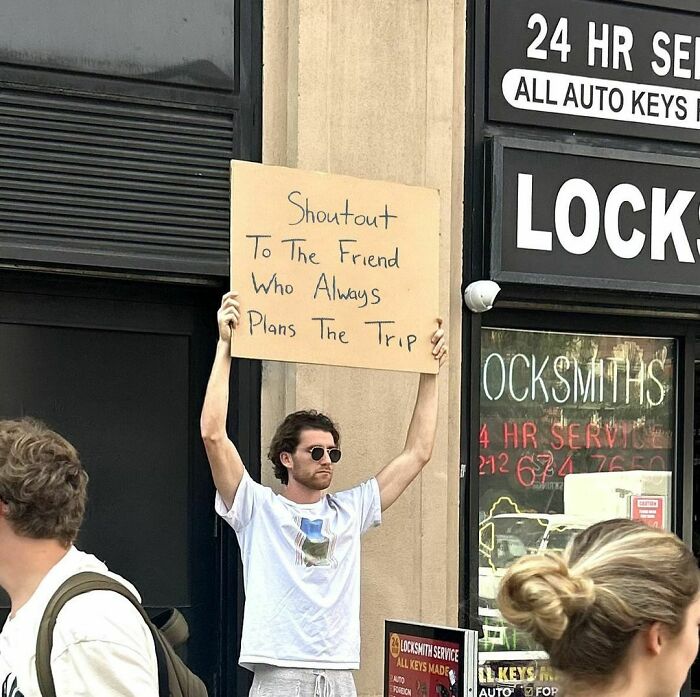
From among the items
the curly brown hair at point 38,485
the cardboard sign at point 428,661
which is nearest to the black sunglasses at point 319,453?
the cardboard sign at point 428,661

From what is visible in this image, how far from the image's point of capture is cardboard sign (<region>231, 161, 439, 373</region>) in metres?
5.60

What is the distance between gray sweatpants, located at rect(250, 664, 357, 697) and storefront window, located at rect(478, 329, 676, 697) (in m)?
1.94

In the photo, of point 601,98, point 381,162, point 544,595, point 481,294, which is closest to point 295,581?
point 481,294

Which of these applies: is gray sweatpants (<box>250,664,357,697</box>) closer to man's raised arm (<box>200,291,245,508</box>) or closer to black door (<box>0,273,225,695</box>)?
man's raised arm (<box>200,291,245,508</box>)

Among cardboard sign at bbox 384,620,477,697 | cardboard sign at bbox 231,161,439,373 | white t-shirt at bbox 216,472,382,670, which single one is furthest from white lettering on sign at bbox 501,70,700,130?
cardboard sign at bbox 384,620,477,697

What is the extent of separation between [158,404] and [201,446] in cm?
28

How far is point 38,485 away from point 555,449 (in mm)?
4727

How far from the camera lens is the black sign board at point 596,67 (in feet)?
A: 23.9

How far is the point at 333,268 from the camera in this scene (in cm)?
577

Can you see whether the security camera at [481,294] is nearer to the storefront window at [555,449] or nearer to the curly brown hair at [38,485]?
the storefront window at [555,449]

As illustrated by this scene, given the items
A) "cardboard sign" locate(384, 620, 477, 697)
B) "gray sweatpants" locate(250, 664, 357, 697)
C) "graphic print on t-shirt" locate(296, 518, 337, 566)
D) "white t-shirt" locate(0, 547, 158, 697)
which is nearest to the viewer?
"white t-shirt" locate(0, 547, 158, 697)

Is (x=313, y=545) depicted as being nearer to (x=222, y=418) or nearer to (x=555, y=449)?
(x=222, y=418)

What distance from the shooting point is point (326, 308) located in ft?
18.8

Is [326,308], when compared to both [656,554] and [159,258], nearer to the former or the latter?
[159,258]
